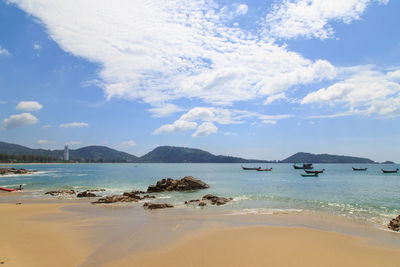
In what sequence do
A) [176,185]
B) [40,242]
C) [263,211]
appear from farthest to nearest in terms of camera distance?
[176,185], [263,211], [40,242]

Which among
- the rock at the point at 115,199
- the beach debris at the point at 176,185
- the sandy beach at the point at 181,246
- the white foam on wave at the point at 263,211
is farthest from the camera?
the beach debris at the point at 176,185

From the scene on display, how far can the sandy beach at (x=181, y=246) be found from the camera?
8367 mm

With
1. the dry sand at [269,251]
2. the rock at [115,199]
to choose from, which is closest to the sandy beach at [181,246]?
the dry sand at [269,251]

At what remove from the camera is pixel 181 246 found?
996 cm

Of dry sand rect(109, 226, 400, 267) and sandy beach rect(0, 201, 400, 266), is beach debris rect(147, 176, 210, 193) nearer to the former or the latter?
sandy beach rect(0, 201, 400, 266)

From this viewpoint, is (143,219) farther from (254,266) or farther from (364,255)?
(364,255)

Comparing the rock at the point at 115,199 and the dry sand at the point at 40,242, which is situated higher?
the dry sand at the point at 40,242

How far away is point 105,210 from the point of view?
60.2 ft

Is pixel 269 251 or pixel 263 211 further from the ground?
pixel 269 251

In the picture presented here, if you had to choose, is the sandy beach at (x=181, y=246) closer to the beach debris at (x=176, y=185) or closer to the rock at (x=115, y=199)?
the rock at (x=115, y=199)

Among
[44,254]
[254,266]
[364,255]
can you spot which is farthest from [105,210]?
[364,255]

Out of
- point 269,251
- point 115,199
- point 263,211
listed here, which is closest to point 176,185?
point 115,199

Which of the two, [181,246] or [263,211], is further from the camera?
[263,211]

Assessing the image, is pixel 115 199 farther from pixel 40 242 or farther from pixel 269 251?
pixel 269 251
